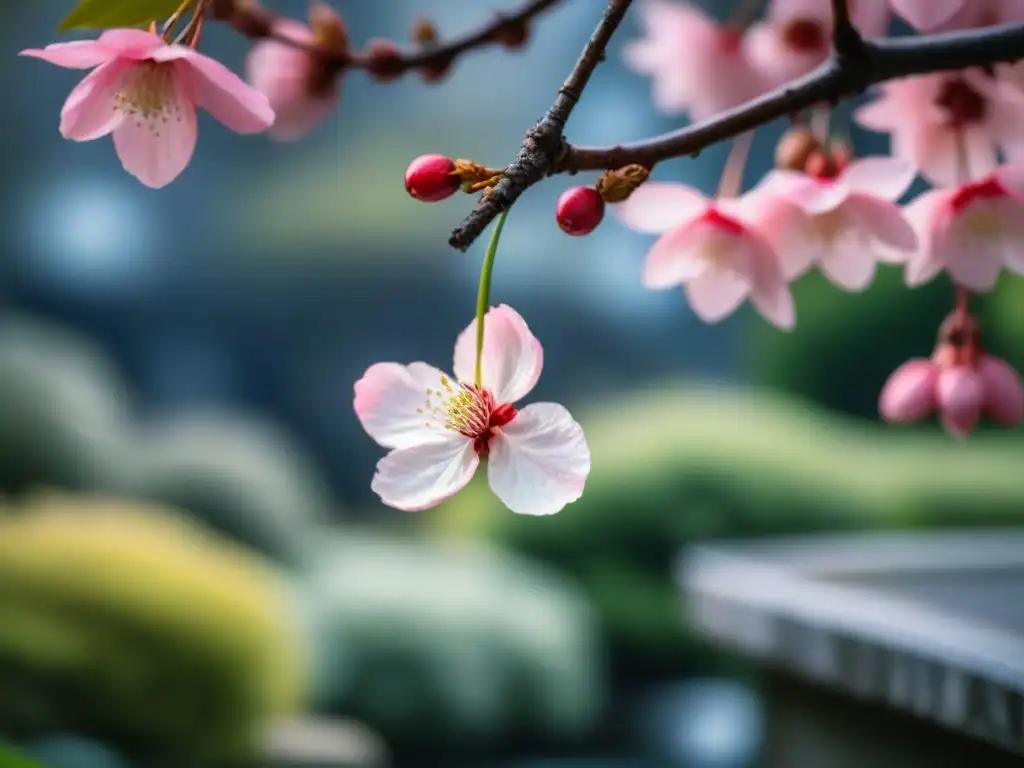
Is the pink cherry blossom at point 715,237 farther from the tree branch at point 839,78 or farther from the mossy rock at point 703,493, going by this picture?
the mossy rock at point 703,493

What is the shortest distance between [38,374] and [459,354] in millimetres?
1593

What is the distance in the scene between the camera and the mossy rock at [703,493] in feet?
5.75

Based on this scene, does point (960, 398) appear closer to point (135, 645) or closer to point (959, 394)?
point (959, 394)

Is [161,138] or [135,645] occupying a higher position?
[161,138]

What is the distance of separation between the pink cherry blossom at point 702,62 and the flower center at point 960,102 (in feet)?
0.35

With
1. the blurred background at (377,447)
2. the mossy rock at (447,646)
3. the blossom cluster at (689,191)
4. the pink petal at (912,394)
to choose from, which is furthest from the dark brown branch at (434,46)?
the mossy rock at (447,646)

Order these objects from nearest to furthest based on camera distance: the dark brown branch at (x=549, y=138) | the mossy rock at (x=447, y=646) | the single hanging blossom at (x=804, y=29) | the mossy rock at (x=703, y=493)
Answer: the dark brown branch at (x=549, y=138) < the single hanging blossom at (x=804, y=29) < the mossy rock at (x=447, y=646) < the mossy rock at (x=703, y=493)

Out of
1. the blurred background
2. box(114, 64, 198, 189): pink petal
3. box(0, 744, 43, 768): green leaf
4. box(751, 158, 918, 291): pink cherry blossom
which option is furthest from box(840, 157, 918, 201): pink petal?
the blurred background

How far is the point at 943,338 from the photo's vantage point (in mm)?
462

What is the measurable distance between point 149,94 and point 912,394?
313 millimetres

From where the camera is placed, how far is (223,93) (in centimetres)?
27

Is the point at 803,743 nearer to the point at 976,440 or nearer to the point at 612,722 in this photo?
the point at 612,722

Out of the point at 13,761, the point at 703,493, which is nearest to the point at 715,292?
the point at 13,761

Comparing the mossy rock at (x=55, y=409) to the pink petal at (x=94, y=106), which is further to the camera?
the mossy rock at (x=55, y=409)
